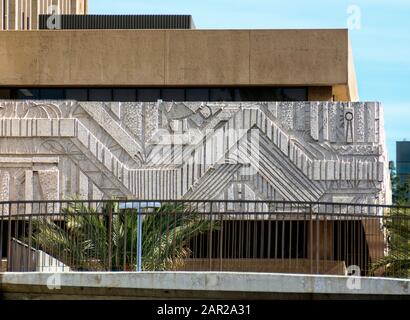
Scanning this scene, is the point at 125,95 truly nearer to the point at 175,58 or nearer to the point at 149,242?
the point at 175,58

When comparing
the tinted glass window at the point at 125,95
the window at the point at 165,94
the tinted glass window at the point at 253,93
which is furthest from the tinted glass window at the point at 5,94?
the tinted glass window at the point at 253,93

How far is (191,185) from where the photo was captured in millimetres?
36375

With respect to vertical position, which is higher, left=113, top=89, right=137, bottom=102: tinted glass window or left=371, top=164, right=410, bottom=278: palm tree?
left=113, top=89, right=137, bottom=102: tinted glass window

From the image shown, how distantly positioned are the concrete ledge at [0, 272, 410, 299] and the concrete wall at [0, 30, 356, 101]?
17239mm

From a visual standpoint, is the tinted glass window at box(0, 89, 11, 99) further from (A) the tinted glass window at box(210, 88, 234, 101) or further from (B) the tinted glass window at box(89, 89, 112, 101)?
(A) the tinted glass window at box(210, 88, 234, 101)

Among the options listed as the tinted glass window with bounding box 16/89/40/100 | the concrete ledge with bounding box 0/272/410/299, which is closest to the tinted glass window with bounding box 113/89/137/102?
the tinted glass window with bounding box 16/89/40/100

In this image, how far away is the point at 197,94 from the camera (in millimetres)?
38750

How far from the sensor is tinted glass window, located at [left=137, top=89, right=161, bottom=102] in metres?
38.8

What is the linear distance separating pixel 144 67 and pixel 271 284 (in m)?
17.7

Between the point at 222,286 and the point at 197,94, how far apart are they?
59.2ft

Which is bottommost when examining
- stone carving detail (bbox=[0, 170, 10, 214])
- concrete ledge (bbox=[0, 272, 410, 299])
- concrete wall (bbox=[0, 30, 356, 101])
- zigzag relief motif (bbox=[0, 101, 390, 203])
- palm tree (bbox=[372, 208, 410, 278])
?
concrete ledge (bbox=[0, 272, 410, 299])

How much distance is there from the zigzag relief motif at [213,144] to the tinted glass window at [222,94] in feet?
7.01
